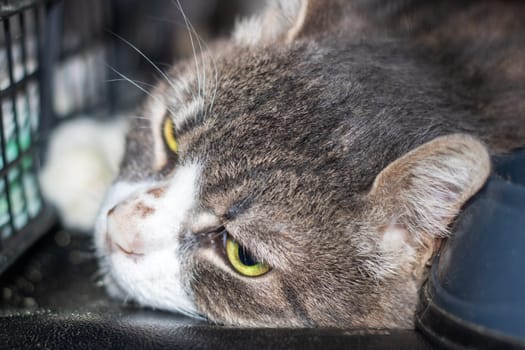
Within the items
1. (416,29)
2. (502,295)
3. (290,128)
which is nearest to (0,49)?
(290,128)

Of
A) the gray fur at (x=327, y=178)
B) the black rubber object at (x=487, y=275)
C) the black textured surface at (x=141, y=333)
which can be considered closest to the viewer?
the black rubber object at (x=487, y=275)

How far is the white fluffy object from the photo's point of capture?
1794 mm

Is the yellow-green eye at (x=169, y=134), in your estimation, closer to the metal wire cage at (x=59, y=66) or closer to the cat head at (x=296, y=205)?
the cat head at (x=296, y=205)

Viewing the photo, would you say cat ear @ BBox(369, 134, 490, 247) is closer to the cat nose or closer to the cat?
the cat

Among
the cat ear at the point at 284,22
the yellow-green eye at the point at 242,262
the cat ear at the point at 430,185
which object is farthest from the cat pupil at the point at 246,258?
the cat ear at the point at 284,22

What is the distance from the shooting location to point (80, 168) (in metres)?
1.88

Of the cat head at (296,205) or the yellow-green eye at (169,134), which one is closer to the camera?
the cat head at (296,205)

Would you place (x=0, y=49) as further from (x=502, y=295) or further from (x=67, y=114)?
(x=502, y=295)

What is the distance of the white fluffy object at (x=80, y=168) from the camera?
1.79m

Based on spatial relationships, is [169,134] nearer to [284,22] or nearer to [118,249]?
[118,249]

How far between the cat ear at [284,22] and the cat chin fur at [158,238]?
1.45ft

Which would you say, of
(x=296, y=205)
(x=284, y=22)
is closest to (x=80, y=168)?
(x=284, y=22)

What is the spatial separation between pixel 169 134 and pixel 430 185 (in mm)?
618

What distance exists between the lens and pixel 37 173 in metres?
1.74
